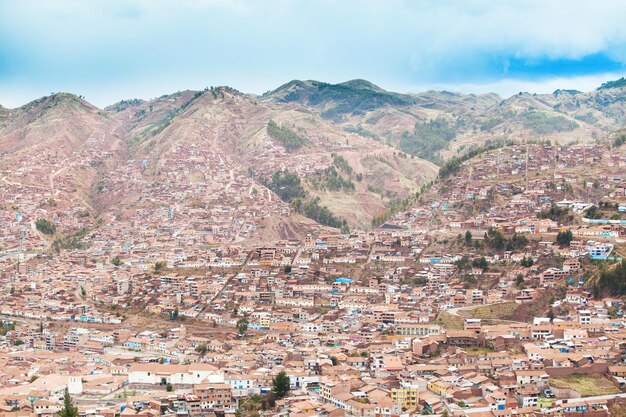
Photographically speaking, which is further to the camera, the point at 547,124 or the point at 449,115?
the point at 449,115

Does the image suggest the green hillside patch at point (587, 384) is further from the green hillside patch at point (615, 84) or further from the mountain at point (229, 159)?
the green hillside patch at point (615, 84)

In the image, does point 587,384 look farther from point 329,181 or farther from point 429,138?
point 429,138

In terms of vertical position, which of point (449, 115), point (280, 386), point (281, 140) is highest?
point (449, 115)

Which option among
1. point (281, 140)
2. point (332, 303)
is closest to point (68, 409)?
point (332, 303)

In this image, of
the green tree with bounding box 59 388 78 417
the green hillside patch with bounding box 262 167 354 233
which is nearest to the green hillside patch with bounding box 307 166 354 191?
the green hillside patch with bounding box 262 167 354 233

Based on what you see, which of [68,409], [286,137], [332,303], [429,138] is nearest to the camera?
[68,409]

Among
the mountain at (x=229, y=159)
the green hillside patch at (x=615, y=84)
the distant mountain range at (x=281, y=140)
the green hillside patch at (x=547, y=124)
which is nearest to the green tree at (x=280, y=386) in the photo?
the mountain at (x=229, y=159)
